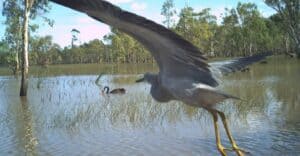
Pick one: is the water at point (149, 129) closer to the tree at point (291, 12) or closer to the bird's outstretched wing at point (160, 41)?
the bird's outstretched wing at point (160, 41)

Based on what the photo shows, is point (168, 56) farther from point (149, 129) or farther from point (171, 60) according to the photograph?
point (149, 129)

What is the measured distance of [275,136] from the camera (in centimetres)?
871

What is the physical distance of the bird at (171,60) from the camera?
4668mm

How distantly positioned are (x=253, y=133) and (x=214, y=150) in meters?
1.54

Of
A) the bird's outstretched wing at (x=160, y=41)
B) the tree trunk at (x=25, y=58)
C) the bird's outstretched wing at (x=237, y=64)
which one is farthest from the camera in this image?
the tree trunk at (x=25, y=58)

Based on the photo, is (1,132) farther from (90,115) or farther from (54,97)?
(54,97)

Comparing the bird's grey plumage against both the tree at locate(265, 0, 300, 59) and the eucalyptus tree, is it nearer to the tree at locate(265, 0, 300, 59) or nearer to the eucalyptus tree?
the eucalyptus tree

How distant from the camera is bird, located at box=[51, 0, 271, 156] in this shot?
4668mm

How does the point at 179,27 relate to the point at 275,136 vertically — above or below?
above

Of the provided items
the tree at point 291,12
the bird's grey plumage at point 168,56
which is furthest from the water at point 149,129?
the tree at point 291,12

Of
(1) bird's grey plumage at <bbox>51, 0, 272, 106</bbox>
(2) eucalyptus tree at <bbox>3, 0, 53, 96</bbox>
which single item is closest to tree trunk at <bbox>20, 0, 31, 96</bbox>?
(2) eucalyptus tree at <bbox>3, 0, 53, 96</bbox>

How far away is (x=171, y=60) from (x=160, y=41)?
57 cm


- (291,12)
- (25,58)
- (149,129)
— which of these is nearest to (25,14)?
(25,58)

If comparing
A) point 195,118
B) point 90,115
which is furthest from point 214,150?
point 90,115
